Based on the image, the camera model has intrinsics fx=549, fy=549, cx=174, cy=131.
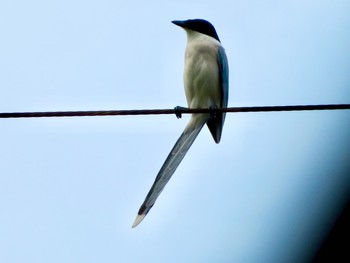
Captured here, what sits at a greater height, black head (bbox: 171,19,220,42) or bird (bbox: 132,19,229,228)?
black head (bbox: 171,19,220,42)

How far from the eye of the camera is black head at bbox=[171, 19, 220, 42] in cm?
533

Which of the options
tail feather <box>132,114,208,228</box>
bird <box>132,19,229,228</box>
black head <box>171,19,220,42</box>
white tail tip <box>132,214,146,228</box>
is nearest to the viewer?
white tail tip <box>132,214,146,228</box>

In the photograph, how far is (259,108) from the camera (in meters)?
2.63

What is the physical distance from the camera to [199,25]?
5359mm

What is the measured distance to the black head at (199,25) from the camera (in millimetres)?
5328

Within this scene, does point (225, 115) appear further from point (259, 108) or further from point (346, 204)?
point (346, 204)

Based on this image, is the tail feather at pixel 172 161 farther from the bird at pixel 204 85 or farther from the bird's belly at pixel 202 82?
the bird's belly at pixel 202 82

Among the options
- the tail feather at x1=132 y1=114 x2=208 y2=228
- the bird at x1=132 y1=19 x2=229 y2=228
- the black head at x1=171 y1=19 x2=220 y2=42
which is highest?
the black head at x1=171 y1=19 x2=220 y2=42

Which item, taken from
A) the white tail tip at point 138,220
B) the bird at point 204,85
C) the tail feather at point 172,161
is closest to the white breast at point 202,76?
the bird at point 204,85

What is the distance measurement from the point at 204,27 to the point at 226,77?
0.67m

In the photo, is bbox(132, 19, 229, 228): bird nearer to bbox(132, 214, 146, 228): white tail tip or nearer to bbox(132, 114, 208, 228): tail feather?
bbox(132, 114, 208, 228): tail feather

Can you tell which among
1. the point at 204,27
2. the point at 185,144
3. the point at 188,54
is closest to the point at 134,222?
the point at 185,144

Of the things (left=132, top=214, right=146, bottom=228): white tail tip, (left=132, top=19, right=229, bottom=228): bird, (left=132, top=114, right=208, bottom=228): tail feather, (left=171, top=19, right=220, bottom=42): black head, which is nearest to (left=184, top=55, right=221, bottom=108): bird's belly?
(left=132, top=19, right=229, bottom=228): bird

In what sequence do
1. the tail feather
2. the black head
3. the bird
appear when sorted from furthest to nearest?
the black head → the bird → the tail feather
